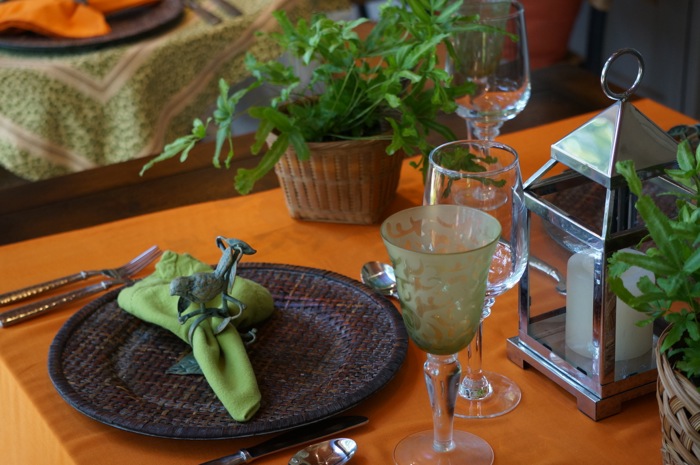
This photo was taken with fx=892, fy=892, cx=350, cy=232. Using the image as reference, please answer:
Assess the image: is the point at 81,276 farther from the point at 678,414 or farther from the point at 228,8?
the point at 228,8

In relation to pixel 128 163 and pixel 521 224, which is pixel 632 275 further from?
pixel 128 163

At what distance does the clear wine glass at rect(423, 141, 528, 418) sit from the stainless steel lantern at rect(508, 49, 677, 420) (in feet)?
0.12

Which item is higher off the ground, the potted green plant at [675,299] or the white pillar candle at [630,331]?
the potted green plant at [675,299]

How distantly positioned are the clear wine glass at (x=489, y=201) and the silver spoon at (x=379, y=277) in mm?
167

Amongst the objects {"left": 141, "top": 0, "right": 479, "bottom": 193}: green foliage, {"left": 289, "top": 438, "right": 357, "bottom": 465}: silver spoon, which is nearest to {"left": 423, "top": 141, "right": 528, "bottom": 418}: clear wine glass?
{"left": 289, "top": 438, "right": 357, "bottom": 465}: silver spoon

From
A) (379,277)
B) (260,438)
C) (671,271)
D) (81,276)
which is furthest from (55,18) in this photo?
(671,271)

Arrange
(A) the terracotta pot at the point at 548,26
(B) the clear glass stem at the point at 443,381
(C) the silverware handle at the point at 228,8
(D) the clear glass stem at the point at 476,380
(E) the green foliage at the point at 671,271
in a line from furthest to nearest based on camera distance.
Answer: (A) the terracotta pot at the point at 548,26 < (C) the silverware handle at the point at 228,8 < (D) the clear glass stem at the point at 476,380 < (B) the clear glass stem at the point at 443,381 < (E) the green foliage at the point at 671,271

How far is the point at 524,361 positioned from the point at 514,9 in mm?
501

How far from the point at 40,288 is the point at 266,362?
1.06 feet

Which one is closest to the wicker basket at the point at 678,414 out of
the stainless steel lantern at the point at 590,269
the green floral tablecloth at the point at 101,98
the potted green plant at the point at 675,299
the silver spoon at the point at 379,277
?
the potted green plant at the point at 675,299

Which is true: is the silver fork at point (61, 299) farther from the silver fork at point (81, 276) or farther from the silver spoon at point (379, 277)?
the silver spoon at point (379, 277)

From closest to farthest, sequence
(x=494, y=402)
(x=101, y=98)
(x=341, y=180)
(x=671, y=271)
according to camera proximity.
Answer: (x=671, y=271)
(x=494, y=402)
(x=341, y=180)
(x=101, y=98)

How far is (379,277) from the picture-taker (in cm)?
96

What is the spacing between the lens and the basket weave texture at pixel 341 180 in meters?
1.05
